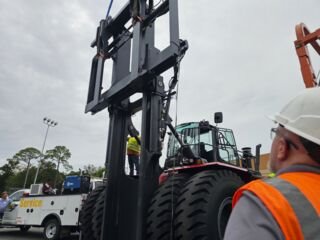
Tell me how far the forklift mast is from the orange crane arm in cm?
314

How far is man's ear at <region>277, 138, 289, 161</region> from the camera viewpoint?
122 centimetres

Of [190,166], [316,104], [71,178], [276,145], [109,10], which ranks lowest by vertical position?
[276,145]

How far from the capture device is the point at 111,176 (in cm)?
425

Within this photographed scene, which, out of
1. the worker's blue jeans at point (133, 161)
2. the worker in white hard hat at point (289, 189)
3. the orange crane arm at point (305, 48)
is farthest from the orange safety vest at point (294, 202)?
the orange crane arm at point (305, 48)

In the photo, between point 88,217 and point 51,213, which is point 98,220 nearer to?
point 88,217

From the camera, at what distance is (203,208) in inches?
137

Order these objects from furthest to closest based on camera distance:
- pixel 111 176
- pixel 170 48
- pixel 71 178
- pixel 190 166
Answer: pixel 71 178 < pixel 190 166 < pixel 111 176 < pixel 170 48

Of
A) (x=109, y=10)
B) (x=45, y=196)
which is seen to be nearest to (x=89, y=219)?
(x=109, y=10)

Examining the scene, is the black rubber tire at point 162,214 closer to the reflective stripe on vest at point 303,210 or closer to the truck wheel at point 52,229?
the reflective stripe on vest at point 303,210

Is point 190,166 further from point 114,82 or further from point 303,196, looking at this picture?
point 303,196

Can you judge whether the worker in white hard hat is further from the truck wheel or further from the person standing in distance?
the person standing in distance

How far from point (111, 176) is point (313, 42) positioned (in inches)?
196

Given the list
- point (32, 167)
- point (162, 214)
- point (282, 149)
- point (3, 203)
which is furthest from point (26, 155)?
point (282, 149)

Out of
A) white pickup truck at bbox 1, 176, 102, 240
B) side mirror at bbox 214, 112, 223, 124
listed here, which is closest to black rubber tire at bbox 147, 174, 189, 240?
side mirror at bbox 214, 112, 223, 124
